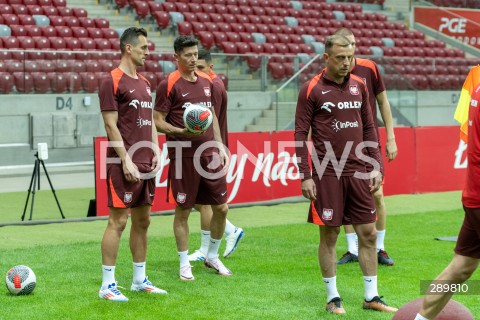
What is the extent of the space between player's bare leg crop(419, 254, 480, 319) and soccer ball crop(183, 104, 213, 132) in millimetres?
3419

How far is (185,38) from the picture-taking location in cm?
859

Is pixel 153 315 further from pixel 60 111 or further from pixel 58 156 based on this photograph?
pixel 60 111

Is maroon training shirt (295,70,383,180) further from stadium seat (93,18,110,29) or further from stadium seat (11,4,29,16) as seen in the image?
stadium seat (93,18,110,29)

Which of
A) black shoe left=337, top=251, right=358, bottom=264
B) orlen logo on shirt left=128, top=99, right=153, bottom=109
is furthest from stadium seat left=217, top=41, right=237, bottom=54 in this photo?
orlen logo on shirt left=128, top=99, right=153, bottom=109

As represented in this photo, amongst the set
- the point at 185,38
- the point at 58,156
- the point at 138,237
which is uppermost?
the point at 185,38

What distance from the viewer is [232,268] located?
9203 millimetres

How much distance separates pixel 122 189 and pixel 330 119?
1.83 m

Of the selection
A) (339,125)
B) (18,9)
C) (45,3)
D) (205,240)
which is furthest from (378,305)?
(45,3)

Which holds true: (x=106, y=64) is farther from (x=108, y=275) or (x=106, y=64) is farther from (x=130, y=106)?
(x=108, y=275)

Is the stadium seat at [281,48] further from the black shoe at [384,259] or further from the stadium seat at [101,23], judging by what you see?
the black shoe at [384,259]

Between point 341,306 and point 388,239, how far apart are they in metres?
4.02

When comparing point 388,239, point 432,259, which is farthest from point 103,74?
point 432,259

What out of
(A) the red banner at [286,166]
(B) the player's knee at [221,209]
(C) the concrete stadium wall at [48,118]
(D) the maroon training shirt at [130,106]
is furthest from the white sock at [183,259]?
(C) the concrete stadium wall at [48,118]

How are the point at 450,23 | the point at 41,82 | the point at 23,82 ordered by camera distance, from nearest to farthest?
the point at 23,82
the point at 41,82
the point at 450,23
